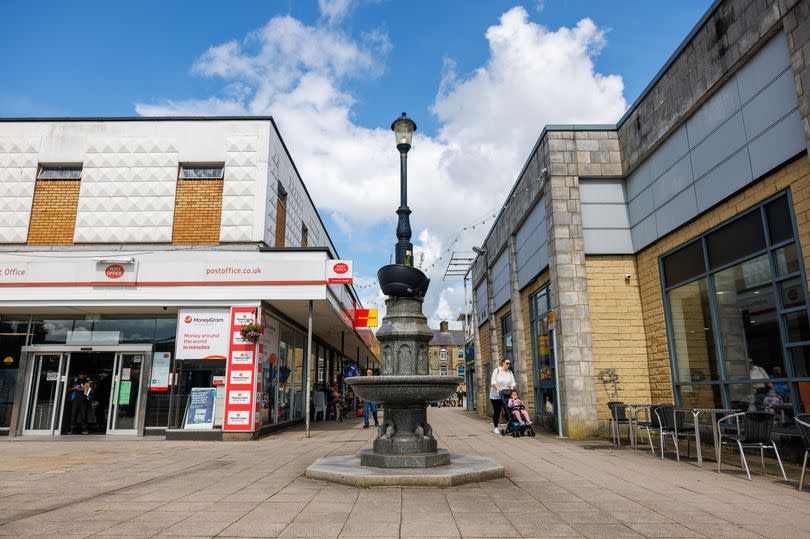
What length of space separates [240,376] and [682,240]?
10.1 meters

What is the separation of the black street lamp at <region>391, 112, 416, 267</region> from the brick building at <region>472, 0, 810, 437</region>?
5269 millimetres

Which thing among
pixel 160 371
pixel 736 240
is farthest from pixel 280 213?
pixel 736 240

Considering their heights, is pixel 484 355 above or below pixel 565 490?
above

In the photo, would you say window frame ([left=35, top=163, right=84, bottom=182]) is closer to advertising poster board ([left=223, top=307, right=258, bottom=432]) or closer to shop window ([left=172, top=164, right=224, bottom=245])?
shop window ([left=172, top=164, right=224, bottom=245])

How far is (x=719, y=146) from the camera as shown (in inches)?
338

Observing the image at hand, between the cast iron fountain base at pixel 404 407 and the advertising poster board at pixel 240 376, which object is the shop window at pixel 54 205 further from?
the cast iron fountain base at pixel 404 407

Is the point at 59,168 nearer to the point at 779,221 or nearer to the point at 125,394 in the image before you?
the point at 125,394

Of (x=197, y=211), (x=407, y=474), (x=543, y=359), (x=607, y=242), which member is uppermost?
(x=197, y=211)

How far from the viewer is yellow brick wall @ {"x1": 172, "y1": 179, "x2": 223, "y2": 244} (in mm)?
13031

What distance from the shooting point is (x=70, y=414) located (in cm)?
1284

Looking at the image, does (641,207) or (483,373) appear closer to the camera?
(641,207)

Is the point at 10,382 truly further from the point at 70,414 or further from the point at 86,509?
the point at 86,509

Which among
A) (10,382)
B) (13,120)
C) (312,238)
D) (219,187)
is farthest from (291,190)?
(10,382)

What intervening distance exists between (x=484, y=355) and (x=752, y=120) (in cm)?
1722
